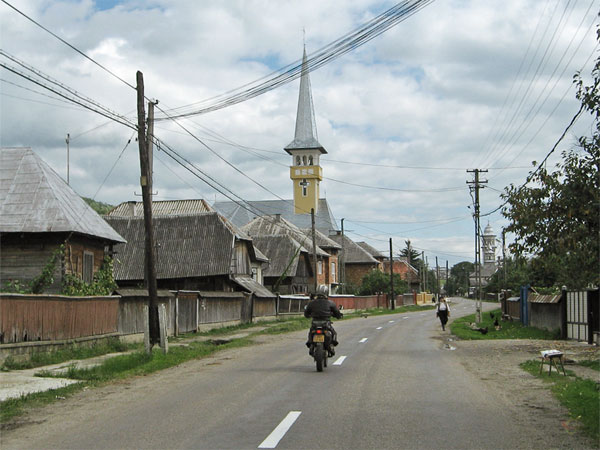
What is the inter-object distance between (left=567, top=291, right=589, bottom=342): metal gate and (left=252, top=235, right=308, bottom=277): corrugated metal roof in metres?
36.1

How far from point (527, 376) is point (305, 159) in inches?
3788

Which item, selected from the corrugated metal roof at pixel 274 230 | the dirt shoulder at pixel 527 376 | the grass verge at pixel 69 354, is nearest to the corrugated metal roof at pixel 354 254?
the corrugated metal roof at pixel 274 230

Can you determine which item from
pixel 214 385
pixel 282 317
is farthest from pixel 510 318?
pixel 214 385

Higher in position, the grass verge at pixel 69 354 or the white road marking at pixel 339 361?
the grass verge at pixel 69 354

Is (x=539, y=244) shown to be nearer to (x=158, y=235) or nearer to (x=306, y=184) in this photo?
(x=158, y=235)

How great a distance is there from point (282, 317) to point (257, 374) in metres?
33.3

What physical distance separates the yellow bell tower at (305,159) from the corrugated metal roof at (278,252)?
136 ft

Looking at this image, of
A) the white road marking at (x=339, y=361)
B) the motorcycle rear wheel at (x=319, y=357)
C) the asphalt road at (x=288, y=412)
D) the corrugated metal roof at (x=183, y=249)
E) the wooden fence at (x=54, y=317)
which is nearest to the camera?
the asphalt road at (x=288, y=412)

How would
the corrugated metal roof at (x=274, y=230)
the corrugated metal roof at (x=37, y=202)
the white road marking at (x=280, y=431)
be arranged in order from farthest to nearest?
1. the corrugated metal roof at (x=274, y=230)
2. the corrugated metal roof at (x=37, y=202)
3. the white road marking at (x=280, y=431)

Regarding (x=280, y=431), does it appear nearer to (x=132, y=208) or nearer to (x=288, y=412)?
(x=288, y=412)

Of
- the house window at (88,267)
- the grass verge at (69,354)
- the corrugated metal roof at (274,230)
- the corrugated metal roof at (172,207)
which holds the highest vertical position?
the corrugated metal roof at (172,207)

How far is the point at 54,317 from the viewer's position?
58.1 feet

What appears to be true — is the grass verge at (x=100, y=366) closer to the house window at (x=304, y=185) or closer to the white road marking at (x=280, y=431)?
the white road marking at (x=280, y=431)

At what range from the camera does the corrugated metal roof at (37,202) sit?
23.9 meters
